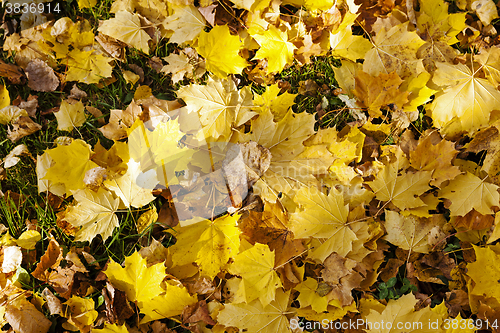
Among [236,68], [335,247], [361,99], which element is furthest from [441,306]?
[236,68]

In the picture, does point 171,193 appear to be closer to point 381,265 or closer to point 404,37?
point 381,265

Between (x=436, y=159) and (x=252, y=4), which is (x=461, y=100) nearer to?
(x=436, y=159)

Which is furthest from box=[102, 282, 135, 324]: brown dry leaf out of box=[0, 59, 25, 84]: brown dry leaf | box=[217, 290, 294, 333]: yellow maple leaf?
box=[0, 59, 25, 84]: brown dry leaf

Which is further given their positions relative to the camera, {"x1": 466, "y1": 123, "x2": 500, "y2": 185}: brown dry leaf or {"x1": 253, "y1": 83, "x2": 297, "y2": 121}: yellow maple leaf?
{"x1": 253, "y1": 83, "x2": 297, "y2": 121}: yellow maple leaf

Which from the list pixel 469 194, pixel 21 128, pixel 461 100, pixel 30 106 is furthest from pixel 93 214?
pixel 461 100

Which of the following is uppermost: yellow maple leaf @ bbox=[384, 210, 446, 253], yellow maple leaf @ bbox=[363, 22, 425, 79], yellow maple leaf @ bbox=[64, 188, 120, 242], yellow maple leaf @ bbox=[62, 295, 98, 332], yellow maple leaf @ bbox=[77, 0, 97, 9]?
yellow maple leaf @ bbox=[77, 0, 97, 9]

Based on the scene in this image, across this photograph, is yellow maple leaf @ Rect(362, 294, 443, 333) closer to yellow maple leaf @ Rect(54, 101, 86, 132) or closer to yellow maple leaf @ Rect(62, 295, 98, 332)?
yellow maple leaf @ Rect(62, 295, 98, 332)

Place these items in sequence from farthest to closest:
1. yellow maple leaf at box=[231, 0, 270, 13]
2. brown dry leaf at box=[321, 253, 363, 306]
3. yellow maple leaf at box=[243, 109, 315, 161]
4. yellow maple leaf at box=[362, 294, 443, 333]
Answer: yellow maple leaf at box=[231, 0, 270, 13]
yellow maple leaf at box=[243, 109, 315, 161]
brown dry leaf at box=[321, 253, 363, 306]
yellow maple leaf at box=[362, 294, 443, 333]
